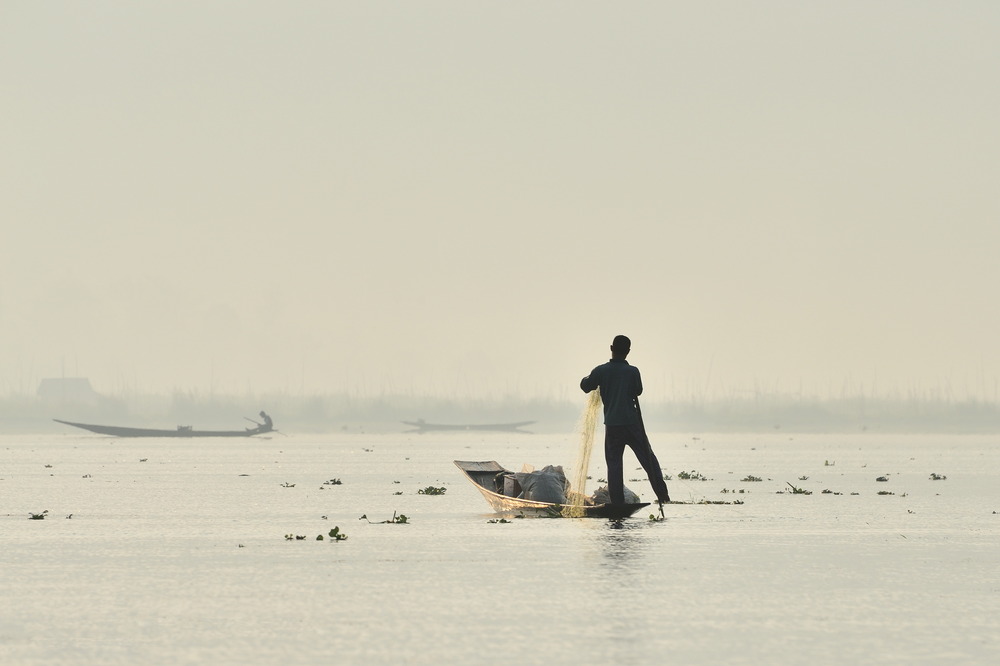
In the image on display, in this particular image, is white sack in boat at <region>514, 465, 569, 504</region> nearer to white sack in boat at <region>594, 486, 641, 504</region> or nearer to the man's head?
white sack in boat at <region>594, 486, 641, 504</region>

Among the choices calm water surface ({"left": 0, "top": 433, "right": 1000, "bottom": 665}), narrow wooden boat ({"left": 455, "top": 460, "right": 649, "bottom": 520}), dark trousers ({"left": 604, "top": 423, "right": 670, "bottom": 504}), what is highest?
dark trousers ({"left": 604, "top": 423, "right": 670, "bottom": 504})

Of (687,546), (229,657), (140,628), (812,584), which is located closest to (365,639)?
(229,657)

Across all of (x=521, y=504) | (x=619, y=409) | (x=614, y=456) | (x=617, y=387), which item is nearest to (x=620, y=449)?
(x=614, y=456)

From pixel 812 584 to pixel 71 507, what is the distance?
35794mm

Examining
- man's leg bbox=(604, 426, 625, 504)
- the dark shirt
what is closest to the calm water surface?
man's leg bbox=(604, 426, 625, 504)

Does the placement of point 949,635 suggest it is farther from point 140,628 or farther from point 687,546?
point 687,546

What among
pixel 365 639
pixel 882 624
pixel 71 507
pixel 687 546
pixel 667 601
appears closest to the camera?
pixel 365 639

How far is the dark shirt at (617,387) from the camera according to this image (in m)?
37.3

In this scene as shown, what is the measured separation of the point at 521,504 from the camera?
42188 mm

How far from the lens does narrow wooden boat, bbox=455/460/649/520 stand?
38750mm

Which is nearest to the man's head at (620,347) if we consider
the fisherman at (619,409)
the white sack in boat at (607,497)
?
the fisherman at (619,409)

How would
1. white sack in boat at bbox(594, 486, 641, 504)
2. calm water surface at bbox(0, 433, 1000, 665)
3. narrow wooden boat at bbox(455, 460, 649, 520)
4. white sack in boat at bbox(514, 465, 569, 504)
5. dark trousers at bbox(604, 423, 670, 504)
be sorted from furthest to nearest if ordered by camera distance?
white sack in boat at bbox(514, 465, 569, 504) < white sack in boat at bbox(594, 486, 641, 504) < narrow wooden boat at bbox(455, 460, 649, 520) < dark trousers at bbox(604, 423, 670, 504) < calm water surface at bbox(0, 433, 1000, 665)

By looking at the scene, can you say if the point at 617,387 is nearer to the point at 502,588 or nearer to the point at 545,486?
the point at 545,486

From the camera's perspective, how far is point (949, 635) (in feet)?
63.1
